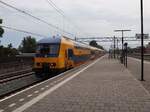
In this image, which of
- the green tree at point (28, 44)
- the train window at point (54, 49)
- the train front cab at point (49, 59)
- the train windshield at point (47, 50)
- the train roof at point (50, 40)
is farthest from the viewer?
the green tree at point (28, 44)

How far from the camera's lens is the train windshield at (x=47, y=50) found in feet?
74.4

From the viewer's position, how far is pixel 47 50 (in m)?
23.1

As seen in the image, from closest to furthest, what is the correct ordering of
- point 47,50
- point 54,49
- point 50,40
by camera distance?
point 54,49 < point 47,50 < point 50,40

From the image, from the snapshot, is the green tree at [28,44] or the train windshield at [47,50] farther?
the green tree at [28,44]

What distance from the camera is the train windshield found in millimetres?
22672

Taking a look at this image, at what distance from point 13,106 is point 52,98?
6.22 ft

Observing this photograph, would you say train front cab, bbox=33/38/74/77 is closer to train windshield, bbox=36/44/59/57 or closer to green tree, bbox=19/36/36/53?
train windshield, bbox=36/44/59/57

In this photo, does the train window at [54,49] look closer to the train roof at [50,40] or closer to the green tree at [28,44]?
the train roof at [50,40]

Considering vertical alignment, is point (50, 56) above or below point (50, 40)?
below

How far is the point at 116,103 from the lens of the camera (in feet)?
32.1

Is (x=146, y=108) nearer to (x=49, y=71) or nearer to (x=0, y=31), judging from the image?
(x=49, y=71)

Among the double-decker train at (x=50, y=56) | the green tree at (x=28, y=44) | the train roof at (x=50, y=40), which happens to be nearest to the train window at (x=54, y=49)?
the double-decker train at (x=50, y=56)

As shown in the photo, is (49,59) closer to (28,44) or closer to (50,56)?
(50,56)

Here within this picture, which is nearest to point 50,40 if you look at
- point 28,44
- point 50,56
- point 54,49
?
point 54,49
